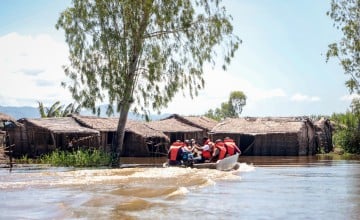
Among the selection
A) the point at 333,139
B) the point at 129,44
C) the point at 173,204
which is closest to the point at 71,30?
the point at 129,44

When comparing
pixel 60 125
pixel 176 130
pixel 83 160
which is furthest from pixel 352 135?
A: pixel 83 160

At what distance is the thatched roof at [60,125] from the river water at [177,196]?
42.4ft

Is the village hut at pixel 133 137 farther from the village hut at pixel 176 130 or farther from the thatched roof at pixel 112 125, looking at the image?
the village hut at pixel 176 130

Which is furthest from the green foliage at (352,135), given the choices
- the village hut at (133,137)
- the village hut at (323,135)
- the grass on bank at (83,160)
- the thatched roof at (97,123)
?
the grass on bank at (83,160)

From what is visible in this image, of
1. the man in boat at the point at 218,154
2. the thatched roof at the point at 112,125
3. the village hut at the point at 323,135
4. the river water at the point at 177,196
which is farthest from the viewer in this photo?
the village hut at the point at 323,135

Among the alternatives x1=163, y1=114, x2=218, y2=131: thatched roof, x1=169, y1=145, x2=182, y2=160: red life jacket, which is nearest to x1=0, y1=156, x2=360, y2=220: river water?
x1=169, y1=145, x2=182, y2=160: red life jacket

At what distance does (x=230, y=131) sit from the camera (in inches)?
1703

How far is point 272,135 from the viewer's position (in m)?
41.8

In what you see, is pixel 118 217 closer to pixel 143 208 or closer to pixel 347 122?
pixel 143 208

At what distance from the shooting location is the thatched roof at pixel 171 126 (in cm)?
4303

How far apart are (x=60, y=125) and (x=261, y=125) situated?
634 inches

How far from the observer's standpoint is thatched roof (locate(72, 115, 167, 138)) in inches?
1471

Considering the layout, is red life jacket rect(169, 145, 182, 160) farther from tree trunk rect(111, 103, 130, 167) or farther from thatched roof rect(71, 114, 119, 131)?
thatched roof rect(71, 114, 119, 131)

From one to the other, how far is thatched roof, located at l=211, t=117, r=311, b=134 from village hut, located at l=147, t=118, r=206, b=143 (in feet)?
5.97
